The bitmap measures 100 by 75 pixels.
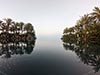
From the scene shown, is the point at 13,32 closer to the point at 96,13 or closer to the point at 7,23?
the point at 7,23

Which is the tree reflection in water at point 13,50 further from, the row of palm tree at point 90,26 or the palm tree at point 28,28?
the palm tree at point 28,28

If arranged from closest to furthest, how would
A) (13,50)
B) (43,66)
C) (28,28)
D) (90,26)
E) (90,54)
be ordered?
(43,66)
(90,54)
(13,50)
(90,26)
(28,28)

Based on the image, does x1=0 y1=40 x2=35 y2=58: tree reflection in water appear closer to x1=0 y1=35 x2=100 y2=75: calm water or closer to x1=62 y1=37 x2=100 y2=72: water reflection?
x1=0 y1=35 x2=100 y2=75: calm water

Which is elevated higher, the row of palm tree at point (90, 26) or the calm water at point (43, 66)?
the row of palm tree at point (90, 26)

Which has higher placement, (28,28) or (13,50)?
(28,28)

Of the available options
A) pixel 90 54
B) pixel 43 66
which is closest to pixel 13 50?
pixel 90 54

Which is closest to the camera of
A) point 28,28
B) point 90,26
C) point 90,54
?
point 90,54

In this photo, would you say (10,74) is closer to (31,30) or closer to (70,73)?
(70,73)

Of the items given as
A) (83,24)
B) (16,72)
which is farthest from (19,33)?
(16,72)

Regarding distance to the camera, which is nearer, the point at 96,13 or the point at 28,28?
the point at 96,13

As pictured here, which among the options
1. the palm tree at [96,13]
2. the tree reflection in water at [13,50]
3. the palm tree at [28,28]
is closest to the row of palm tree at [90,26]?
the palm tree at [96,13]

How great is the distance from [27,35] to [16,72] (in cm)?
8545

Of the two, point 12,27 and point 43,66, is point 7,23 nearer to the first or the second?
point 12,27

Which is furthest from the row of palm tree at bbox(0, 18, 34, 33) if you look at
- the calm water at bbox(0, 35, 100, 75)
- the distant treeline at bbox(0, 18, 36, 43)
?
the calm water at bbox(0, 35, 100, 75)
